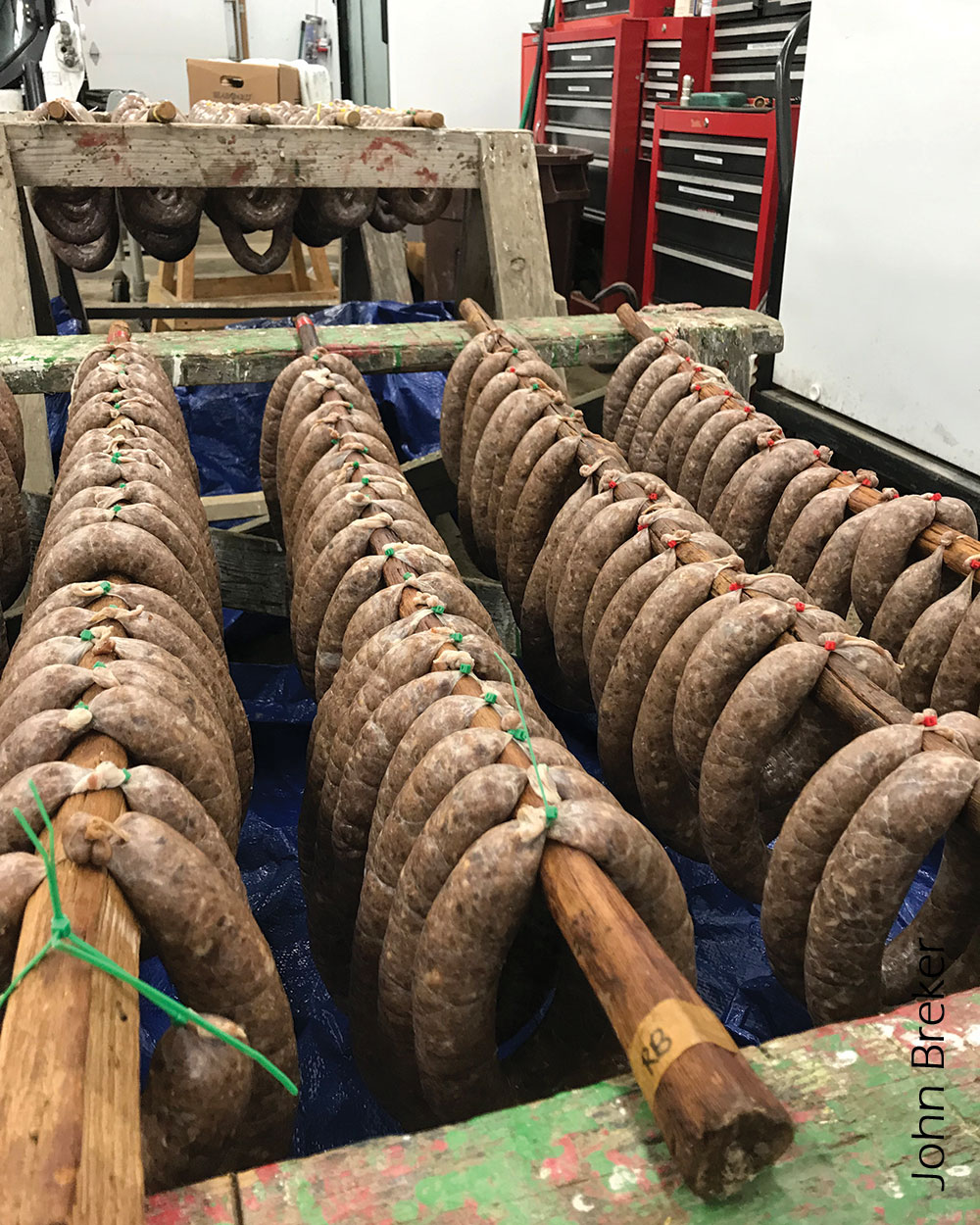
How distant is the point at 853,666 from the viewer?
147 cm

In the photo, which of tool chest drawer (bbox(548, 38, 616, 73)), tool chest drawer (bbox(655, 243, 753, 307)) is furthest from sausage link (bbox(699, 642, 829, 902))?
tool chest drawer (bbox(548, 38, 616, 73))

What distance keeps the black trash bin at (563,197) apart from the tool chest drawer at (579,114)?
0.68 metres

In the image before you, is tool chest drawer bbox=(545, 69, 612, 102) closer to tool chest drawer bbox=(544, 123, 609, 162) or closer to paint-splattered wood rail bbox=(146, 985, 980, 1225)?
tool chest drawer bbox=(544, 123, 609, 162)

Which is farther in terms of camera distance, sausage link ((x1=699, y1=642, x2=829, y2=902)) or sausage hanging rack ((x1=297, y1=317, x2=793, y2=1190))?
sausage link ((x1=699, y1=642, x2=829, y2=902))

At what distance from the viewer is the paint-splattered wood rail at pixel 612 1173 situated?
0.81 meters

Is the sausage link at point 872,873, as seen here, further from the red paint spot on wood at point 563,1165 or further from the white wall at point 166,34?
the white wall at point 166,34

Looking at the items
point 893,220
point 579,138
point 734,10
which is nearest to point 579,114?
point 579,138

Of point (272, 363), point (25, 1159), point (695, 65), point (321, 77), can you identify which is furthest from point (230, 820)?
point (321, 77)

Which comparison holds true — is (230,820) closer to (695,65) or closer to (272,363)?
(272,363)

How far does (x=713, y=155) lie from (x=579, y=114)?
2.68 meters

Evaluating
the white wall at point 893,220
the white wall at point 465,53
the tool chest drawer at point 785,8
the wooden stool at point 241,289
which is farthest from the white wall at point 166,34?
the white wall at point 893,220

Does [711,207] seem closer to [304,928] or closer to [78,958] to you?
[304,928]

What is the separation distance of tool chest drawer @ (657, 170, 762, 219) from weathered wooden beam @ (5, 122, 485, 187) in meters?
3.03

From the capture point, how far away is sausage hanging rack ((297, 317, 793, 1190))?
0.81 meters
